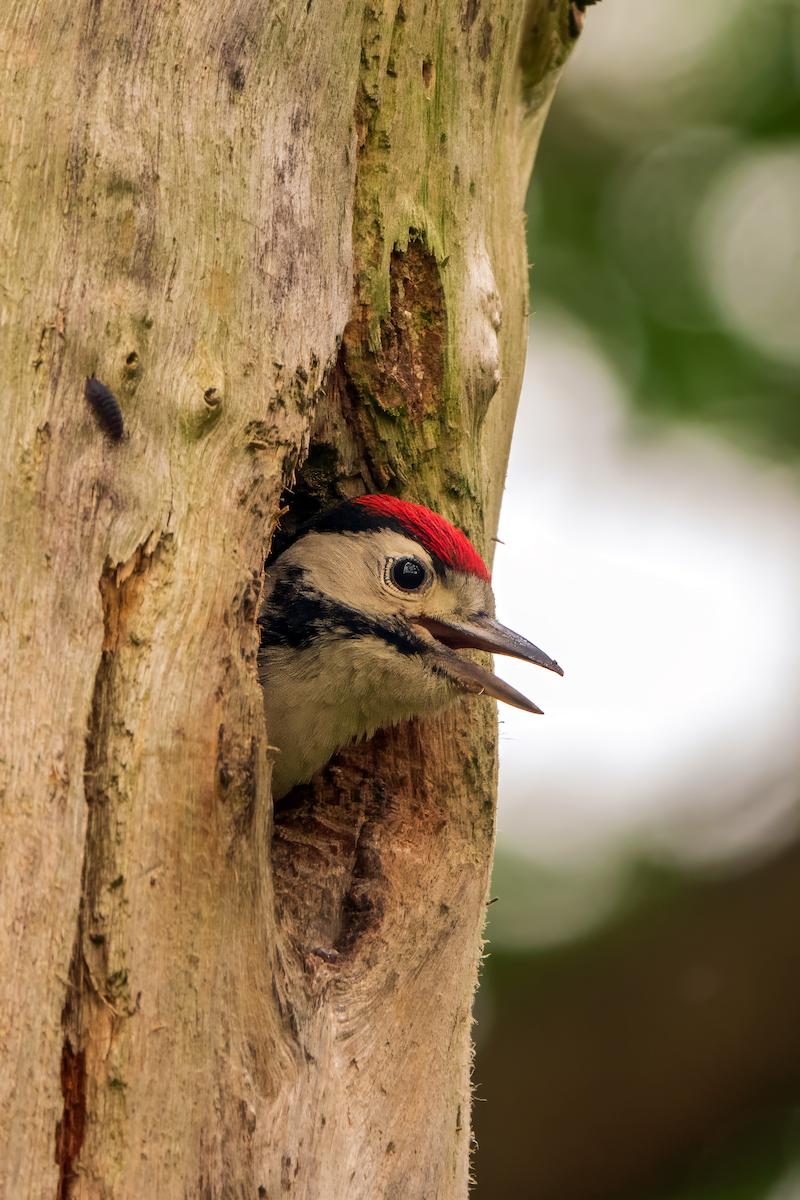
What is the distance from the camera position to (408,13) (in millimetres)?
2725

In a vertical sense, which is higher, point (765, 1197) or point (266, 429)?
point (266, 429)

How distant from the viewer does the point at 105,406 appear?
1.99 meters

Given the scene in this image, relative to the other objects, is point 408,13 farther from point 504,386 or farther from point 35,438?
point 35,438

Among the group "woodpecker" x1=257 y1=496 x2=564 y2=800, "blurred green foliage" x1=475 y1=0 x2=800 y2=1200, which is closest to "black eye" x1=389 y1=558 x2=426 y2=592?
"woodpecker" x1=257 y1=496 x2=564 y2=800

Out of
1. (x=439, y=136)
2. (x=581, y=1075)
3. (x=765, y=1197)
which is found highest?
(x=439, y=136)

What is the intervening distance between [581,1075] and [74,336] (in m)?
3.82

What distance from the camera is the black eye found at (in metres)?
2.94

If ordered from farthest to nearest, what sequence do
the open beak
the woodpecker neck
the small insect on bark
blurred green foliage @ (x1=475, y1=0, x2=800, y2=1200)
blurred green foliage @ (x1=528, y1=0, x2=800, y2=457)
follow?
1. blurred green foliage @ (x1=528, y1=0, x2=800, y2=457)
2. blurred green foliage @ (x1=475, y1=0, x2=800, y2=1200)
3. the woodpecker neck
4. the open beak
5. the small insect on bark

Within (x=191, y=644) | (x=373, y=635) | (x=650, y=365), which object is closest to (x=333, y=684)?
(x=373, y=635)

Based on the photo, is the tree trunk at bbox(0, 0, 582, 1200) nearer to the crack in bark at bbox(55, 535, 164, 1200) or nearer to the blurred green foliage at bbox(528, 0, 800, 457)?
the crack in bark at bbox(55, 535, 164, 1200)

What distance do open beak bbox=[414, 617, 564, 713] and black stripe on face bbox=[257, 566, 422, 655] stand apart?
9cm

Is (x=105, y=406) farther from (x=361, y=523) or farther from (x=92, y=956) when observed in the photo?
(x=361, y=523)

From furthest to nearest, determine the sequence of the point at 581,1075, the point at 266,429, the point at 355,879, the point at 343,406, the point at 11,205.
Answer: the point at 581,1075 → the point at 343,406 → the point at 355,879 → the point at 266,429 → the point at 11,205

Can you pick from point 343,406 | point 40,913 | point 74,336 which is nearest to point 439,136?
point 343,406
